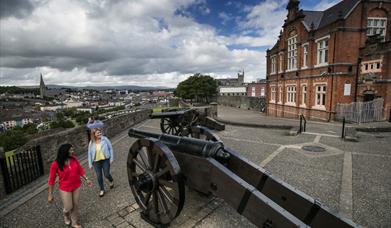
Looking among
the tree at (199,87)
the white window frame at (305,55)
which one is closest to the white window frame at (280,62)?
the white window frame at (305,55)

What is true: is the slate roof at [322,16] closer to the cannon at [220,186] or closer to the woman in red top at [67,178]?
the cannon at [220,186]

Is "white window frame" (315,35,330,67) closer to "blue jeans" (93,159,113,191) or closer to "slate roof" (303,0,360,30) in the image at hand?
"slate roof" (303,0,360,30)

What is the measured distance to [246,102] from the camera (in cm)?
3111

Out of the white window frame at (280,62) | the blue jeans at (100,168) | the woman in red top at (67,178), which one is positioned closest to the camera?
the woman in red top at (67,178)

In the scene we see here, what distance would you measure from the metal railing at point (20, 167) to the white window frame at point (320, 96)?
50.6ft

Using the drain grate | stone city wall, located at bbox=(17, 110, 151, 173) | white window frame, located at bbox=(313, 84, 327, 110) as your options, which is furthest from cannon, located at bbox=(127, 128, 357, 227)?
white window frame, located at bbox=(313, 84, 327, 110)

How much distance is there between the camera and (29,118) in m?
47.5

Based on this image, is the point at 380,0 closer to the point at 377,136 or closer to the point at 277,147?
the point at 377,136

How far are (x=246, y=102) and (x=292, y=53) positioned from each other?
14.1 meters

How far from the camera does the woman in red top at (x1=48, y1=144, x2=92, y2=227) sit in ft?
8.87

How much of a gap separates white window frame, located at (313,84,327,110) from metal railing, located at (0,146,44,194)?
15408mm

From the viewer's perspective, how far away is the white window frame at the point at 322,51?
43.9 ft

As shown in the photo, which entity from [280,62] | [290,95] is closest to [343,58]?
[290,95]

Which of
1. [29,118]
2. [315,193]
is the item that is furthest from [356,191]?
[29,118]
